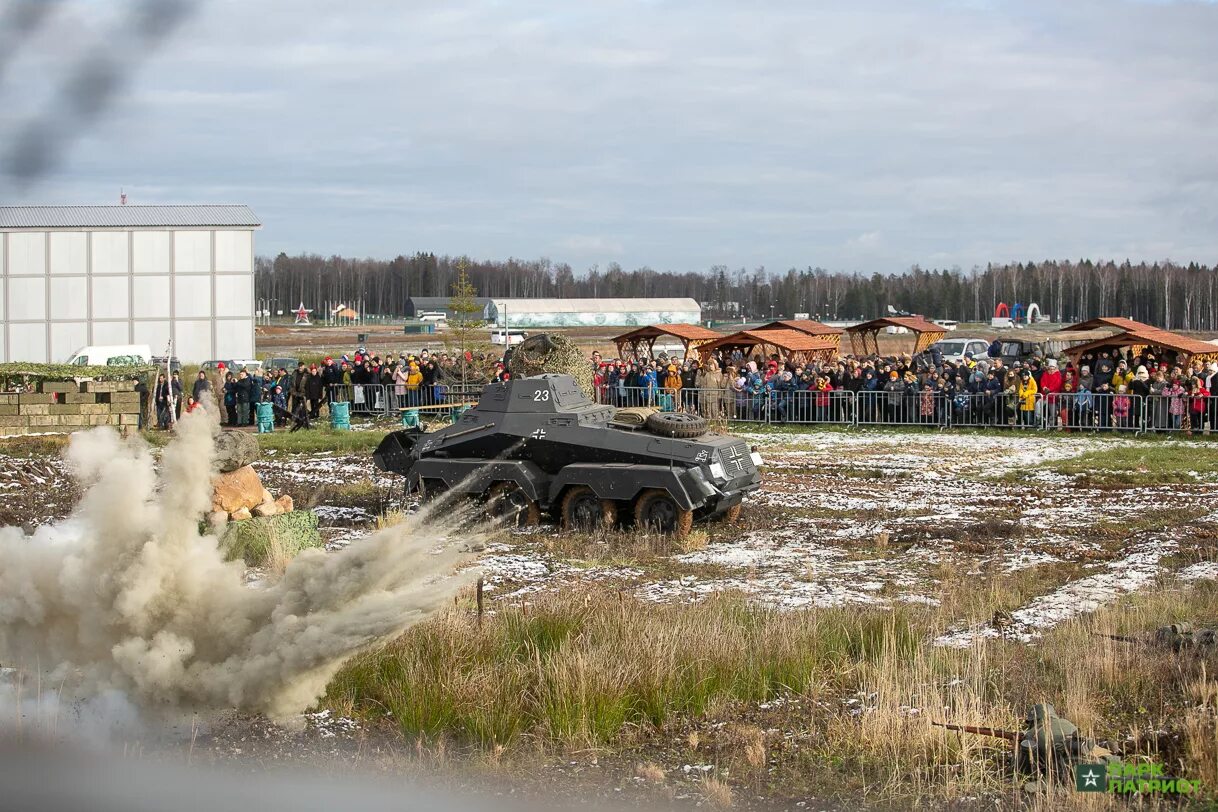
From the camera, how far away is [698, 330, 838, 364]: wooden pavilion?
4128 cm

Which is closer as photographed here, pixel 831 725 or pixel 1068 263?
pixel 831 725

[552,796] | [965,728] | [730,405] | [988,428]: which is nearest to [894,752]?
[965,728]

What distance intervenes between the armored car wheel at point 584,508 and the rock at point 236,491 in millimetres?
4232

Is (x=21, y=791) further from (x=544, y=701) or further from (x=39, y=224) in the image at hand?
(x=39, y=224)

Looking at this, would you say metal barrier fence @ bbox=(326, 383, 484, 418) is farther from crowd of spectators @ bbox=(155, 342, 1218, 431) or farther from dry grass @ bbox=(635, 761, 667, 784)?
dry grass @ bbox=(635, 761, 667, 784)

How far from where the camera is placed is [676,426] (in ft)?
61.5

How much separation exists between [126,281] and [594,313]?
62.5m

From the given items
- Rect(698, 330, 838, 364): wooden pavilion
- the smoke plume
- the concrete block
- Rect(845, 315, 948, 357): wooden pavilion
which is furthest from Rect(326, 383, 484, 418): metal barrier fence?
the smoke plume

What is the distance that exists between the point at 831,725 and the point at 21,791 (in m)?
5.29

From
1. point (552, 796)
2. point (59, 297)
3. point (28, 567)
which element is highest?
point (59, 297)

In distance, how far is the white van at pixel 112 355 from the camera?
142 feet

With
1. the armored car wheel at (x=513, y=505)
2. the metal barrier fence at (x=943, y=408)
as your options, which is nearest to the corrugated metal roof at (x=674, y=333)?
the metal barrier fence at (x=943, y=408)

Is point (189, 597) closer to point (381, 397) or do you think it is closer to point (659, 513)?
point (659, 513)

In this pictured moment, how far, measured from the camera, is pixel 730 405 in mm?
33938
